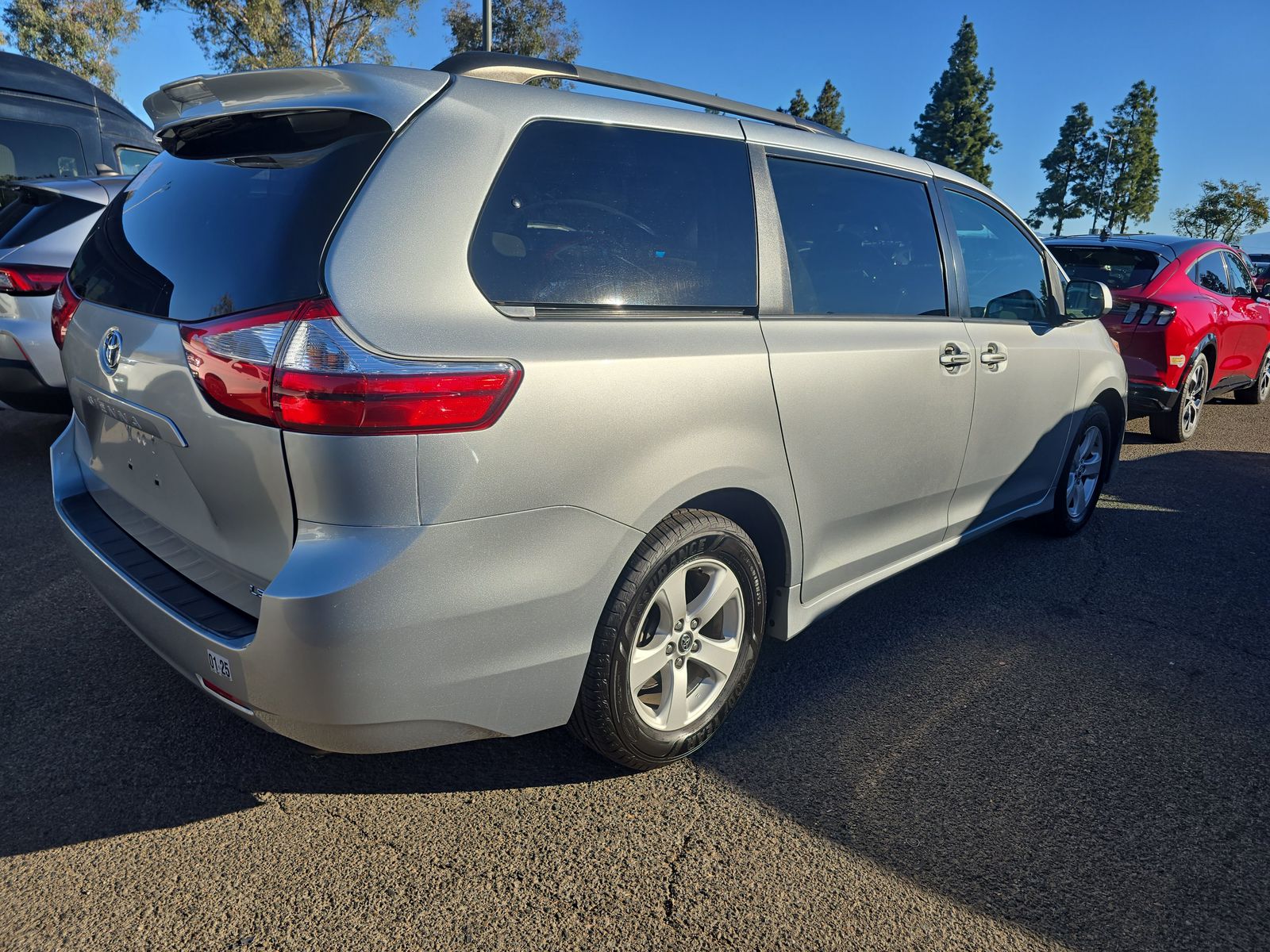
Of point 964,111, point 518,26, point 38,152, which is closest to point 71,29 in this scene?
point 518,26

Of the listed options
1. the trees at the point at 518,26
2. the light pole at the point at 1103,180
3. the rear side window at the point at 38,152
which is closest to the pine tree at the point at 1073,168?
the light pole at the point at 1103,180

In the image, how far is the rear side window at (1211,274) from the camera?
24.2 ft

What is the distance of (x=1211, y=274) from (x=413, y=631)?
8071mm

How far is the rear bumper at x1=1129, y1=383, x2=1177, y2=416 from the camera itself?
23.1 feet

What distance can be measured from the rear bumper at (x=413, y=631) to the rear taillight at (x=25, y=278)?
12.0 ft

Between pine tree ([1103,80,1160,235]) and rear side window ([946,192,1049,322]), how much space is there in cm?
6586

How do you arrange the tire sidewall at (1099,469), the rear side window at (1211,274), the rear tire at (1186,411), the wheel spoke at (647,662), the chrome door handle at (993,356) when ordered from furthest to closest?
1. the rear side window at (1211,274)
2. the rear tire at (1186,411)
3. the tire sidewall at (1099,469)
4. the chrome door handle at (993,356)
5. the wheel spoke at (647,662)

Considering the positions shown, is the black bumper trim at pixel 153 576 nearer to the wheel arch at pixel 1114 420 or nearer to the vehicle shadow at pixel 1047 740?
the vehicle shadow at pixel 1047 740

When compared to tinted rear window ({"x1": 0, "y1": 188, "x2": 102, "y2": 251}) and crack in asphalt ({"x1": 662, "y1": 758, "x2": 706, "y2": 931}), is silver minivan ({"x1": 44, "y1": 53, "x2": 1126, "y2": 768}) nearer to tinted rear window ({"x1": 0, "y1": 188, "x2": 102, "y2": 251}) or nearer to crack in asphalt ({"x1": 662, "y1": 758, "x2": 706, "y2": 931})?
crack in asphalt ({"x1": 662, "y1": 758, "x2": 706, "y2": 931})

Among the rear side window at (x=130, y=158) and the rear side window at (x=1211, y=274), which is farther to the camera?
the rear side window at (x=130, y=158)

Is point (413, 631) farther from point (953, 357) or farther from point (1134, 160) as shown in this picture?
point (1134, 160)

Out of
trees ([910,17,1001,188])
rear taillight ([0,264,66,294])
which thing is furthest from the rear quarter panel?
trees ([910,17,1001,188])

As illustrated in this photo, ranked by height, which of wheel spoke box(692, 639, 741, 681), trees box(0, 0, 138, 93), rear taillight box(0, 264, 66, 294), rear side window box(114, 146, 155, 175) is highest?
trees box(0, 0, 138, 93)

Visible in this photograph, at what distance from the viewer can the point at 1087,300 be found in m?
4.33
